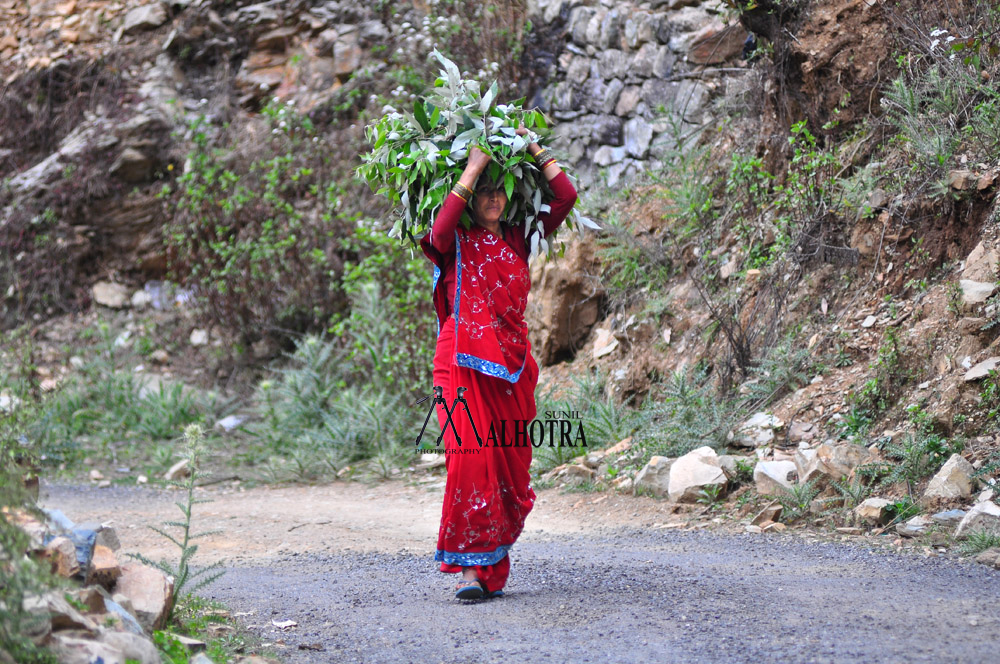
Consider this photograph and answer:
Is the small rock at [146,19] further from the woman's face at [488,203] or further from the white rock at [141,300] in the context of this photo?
the woman's face at [488,203]

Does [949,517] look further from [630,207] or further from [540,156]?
[630,207]

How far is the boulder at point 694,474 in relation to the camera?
5773 millimetres

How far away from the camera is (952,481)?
185 inches

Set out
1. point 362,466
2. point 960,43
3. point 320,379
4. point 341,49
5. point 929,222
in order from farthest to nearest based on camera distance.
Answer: point 341,49, point 320,379, point 362,466, point 929,222, point 960,43

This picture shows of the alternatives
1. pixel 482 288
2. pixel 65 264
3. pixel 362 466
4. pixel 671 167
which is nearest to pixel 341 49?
pixel 65 264

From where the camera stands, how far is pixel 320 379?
9359 millimetres

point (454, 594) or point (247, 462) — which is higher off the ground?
point (454, 594)

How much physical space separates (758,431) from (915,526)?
1.51 m

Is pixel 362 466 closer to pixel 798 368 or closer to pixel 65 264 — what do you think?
pixel 798 368

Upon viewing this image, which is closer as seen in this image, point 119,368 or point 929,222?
point 929,222

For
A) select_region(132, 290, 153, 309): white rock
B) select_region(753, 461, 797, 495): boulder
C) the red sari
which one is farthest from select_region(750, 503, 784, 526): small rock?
select_region(132, 290, 153, 309): white rock

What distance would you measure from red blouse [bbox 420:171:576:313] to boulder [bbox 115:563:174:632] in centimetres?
167

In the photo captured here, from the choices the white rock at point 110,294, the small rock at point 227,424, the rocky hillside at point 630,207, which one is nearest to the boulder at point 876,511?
the rocky hillside at point 630,207

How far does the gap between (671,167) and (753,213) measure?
1226 mm
